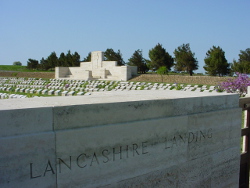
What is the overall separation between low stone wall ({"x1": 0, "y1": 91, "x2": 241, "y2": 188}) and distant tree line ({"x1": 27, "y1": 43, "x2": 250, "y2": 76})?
92.7ft

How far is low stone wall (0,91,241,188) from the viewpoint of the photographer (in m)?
1.73

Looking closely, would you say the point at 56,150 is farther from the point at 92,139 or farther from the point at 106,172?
the point at 106,172

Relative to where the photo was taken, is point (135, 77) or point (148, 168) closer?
point (148, 168)

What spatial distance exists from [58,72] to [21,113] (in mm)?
35289

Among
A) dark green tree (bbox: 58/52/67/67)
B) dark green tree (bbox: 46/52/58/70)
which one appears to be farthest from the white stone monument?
dark green tree (bbox: 46/52/58/70)

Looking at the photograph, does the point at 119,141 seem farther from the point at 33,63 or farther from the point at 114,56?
the point at 33,63

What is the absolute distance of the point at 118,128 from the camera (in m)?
2.12

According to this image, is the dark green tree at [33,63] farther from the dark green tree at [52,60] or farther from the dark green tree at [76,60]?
the dark green tree at [76,60]

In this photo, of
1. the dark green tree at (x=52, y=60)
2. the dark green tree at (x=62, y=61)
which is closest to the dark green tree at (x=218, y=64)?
the dark green tree at (x=62, y=61)

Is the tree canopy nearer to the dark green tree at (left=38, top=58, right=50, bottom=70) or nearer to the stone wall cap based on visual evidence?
the dark green tree at (left=38, top=58, right=50, bottom=70)

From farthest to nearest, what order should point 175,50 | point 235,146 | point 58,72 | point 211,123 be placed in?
point 175,50
point 58,72
point 235,146
point 211,123

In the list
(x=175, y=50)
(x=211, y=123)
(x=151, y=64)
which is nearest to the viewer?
(x=211, y=123)

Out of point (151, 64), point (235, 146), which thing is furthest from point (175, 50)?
point (235, 146)

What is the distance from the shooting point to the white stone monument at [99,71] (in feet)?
100
